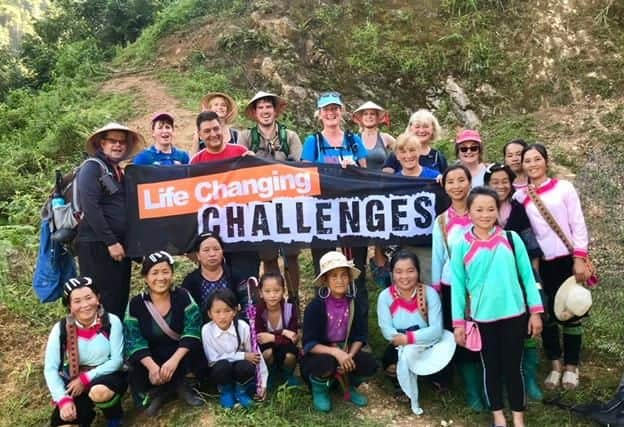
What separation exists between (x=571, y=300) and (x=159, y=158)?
3.88 m

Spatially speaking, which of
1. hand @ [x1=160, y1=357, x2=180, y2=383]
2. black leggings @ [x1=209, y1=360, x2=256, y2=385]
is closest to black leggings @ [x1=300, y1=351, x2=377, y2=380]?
black leggings @ [x1=209, y1=360, x2=256, y2=385]

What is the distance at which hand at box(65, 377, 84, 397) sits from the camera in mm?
4102

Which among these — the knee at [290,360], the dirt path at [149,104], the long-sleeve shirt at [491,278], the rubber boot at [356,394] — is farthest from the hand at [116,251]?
the dirt path at [149,104]

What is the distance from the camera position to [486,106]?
1171cm

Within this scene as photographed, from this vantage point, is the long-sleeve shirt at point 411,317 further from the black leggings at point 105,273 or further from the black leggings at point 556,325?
the black leggings at point 105,273

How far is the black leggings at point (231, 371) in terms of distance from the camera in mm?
4266

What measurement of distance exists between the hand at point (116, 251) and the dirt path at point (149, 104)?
18.3ft

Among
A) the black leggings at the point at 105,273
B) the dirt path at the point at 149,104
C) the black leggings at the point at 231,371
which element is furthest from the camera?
the dirt path at the point at 149,104

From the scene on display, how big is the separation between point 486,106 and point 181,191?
842 centimetres

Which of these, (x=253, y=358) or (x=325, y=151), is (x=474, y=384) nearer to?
(x=253, y=358)

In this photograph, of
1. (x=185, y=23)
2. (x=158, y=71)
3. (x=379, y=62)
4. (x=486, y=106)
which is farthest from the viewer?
(x=185, y=23)

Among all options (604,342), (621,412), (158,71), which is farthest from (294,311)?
(158,71)

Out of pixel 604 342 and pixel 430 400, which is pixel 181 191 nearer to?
pixel 430 400

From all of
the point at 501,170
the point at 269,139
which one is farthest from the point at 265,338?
the point at 501,170
